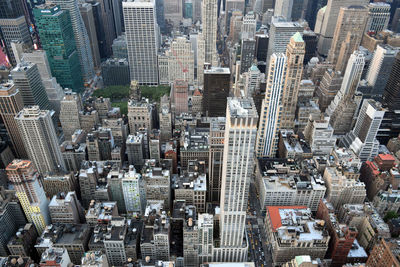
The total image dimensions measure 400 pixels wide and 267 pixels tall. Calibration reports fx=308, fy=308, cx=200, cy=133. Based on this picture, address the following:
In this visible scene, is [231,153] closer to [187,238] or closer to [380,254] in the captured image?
[187,238]

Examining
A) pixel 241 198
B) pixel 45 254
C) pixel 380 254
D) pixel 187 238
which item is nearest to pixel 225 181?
pixel 241 198

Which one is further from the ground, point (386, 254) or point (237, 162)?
point (237, 162)

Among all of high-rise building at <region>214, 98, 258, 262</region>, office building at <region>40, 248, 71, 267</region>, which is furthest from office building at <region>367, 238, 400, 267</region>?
office building at <region>40, 248, 71, 267</region>

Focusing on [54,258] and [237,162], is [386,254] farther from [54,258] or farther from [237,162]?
[54,258]

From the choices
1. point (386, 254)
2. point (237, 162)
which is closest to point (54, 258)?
point (237, 162)

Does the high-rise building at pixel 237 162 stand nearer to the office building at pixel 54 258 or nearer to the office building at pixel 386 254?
the office building at pixel 386 254

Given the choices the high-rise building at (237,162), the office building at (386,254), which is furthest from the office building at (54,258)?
the office building at (386,254)

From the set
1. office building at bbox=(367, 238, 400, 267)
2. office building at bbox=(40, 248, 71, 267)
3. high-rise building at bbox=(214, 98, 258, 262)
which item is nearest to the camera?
high-rise building at bbox=(214, 98, 258, 262)

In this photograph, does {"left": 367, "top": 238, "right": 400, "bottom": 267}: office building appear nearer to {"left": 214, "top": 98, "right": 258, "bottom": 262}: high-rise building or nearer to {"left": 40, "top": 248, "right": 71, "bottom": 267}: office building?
{"left": 214, "top": 98, "right": 258, "bottom": 262}: high-rise building

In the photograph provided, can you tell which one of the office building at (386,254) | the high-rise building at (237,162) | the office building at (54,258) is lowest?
the office building at (54,258)
